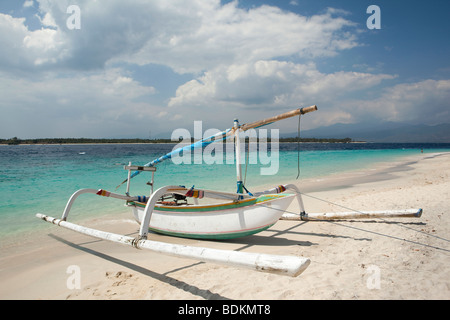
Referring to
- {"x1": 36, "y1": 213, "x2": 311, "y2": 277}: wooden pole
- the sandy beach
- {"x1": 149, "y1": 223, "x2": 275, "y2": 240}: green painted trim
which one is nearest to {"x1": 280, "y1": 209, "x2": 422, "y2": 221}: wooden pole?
the sandy beach

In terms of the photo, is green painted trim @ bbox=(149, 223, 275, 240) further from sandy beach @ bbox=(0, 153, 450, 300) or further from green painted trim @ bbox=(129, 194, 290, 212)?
green painted trim @ bbox=(129, 194, 290, 212)

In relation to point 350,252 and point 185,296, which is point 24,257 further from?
point 350,252

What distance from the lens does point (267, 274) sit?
4004 mm

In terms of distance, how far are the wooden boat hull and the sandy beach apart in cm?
31

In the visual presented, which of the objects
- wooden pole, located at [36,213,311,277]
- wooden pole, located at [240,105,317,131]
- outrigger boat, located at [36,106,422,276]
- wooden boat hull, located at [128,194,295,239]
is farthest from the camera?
wooden boat hull, located at [128,194,295,239]

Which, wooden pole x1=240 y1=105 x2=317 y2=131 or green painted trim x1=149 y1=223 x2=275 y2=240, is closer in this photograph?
wooden pole x1=240 y1=105 x2=317 y2=131

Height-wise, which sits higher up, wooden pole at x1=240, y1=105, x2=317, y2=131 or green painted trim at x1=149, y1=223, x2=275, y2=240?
wooden pole at x1=240, y1=105, x2=317, y2=131

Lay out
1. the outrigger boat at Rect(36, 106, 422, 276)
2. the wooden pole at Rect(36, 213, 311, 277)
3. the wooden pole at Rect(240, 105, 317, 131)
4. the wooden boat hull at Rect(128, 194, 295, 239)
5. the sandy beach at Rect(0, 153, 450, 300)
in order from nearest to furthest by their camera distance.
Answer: the wooden pole at Rect(36, 213, 311, 277), the sandy beach at Rect(0, 153, 450, 300), the outrigger boat at Rect(36, 106, 422, 276), the wooden pole at Rect(240, 105, 317, 131), the wooden boat hull at Rect(128, 194, 295, 239)

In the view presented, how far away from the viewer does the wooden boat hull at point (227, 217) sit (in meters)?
5.31

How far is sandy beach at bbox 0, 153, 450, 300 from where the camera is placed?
3.42 meters

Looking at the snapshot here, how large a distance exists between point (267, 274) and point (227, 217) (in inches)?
69.8

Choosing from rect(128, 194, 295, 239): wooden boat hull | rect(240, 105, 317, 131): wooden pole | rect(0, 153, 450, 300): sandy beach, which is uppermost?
rect(240, 105, 317, 131): wooden pole

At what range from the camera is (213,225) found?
5777 millimetres
